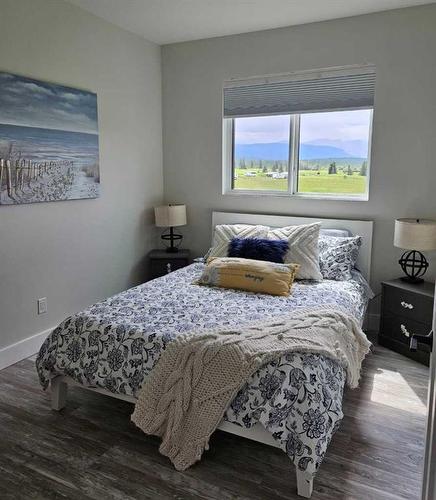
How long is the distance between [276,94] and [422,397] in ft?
8.82

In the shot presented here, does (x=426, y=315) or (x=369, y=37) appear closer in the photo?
(x=426, y=315)

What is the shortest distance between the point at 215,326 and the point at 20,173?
172cm

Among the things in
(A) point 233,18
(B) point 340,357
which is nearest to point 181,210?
(A) point 233,18

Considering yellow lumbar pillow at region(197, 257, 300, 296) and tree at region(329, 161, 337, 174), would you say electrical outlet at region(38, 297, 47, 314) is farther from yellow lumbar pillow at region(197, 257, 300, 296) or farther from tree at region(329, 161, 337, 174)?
tree at region(329, 161, 337, 174)

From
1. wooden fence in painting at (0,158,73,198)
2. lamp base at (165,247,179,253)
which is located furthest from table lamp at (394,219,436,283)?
wooden fence in painting at (0,158,73,198)

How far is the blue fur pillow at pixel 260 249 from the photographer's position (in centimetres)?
342

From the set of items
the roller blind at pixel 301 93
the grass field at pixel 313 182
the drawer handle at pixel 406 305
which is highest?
the roller blind at pixel 301 93

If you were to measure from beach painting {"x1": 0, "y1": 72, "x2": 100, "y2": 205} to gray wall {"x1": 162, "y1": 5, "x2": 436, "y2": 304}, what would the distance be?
1058mm

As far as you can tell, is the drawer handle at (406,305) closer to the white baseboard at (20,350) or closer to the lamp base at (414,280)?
the lamp base at (414,280)

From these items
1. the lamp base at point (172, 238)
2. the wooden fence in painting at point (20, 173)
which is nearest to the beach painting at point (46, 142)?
the wooden fence in painting at point (20, 173)

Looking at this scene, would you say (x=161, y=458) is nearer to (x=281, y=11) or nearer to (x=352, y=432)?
(x=352, y=432)

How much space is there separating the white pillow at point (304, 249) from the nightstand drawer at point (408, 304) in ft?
1.87

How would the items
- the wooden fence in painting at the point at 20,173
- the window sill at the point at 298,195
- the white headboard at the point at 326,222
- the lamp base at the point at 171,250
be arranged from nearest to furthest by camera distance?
the wooden fence in painting at the point at 20,173
the white headboard at the point at 326,222
the window sill at the point at 298,195
the lamp base at the point at 171,250

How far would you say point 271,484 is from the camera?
6.54 feet
